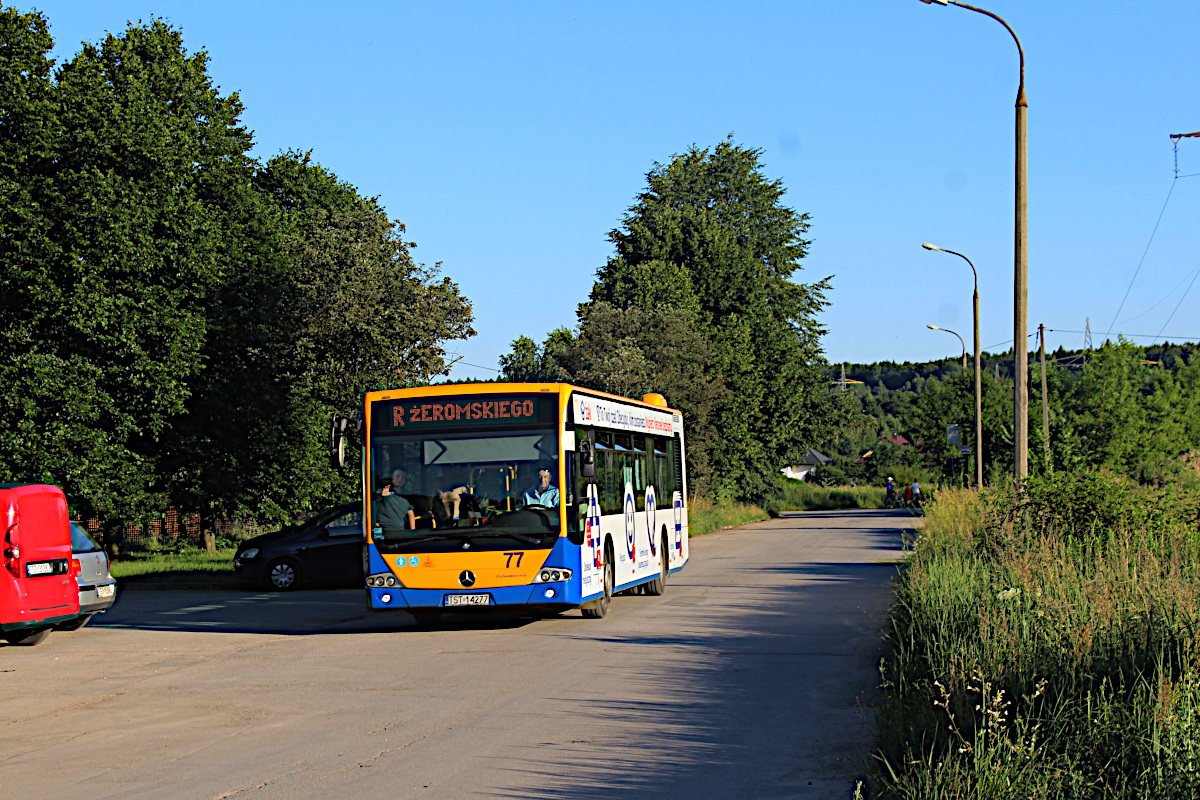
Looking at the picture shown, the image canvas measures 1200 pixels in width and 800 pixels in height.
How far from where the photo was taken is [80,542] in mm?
16250

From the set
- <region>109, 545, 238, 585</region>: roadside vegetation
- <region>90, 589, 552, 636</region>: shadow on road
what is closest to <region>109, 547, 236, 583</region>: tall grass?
<region>109, 545, 238, 585</region>: roadside vegetation

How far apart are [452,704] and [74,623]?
8240mm

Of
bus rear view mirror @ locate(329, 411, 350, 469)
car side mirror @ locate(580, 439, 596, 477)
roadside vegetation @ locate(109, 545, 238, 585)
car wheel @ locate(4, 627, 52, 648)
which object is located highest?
bus rear view mirror @ locate(329, 411, 350, 469)

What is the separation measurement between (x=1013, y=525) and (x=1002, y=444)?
37416mm

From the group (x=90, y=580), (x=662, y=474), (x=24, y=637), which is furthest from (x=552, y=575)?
(x=662, y=474)

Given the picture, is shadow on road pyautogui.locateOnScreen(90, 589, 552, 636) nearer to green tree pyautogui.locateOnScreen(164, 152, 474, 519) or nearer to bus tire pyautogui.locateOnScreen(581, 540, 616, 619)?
bus tire pyautogui.locateOnScreen(581, 540, 616, 619)

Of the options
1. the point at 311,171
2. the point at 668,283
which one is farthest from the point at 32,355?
the point at 668,283

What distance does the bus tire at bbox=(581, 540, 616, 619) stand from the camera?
1652 centimetres

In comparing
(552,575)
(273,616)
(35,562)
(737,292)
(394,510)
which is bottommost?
(273,616)

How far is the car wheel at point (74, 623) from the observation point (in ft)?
51.0

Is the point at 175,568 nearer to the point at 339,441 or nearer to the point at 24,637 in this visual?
the point at 24,637

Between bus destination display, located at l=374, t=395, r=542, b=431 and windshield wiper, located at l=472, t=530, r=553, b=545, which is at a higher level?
bus destination display, located at l=374, t=395, r=542, b=431

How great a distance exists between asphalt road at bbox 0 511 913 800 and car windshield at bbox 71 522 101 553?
1141 mm

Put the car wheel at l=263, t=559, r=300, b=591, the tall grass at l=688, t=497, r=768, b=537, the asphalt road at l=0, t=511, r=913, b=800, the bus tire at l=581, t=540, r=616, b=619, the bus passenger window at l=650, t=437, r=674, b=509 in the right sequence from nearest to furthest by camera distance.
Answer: the asphalt road at l=0, t=511, r=913, b=800 < the bus tire at l=581, t=540, r=616, b=619 < the bus passenger window at l=650, t=437, r=674, b=509 < the car wheel at l=263, t=559, r=300, b=591 < the tall grass at l=688, t=497, r=768, b=537
